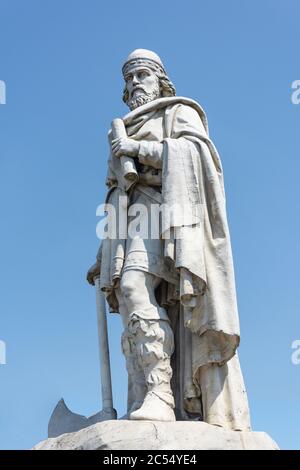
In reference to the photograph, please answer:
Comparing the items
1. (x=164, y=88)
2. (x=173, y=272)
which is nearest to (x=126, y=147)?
(x=164, y=88)

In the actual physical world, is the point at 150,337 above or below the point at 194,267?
below

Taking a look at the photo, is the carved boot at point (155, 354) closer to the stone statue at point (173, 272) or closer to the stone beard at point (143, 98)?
the stone statue at point (173, 272)

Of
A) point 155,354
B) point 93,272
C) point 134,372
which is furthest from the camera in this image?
point 93,272

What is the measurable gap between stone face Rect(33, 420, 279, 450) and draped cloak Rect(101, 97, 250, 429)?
0.40m

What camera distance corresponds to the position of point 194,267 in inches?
335

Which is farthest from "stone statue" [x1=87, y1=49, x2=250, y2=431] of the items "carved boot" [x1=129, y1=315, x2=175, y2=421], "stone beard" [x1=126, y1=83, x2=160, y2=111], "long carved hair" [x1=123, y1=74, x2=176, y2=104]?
"long carved hair" [x1=123, y1=74, x2=176, y2=104]

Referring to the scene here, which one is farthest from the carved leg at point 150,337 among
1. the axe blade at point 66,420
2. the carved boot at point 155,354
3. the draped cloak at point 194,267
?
the axe blade at point 66,420

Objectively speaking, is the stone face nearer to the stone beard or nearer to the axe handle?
the axe handle

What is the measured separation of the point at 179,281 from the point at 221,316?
602mm

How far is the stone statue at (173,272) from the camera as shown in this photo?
27.8 feet

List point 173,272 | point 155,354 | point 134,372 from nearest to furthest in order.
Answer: point 155,354, point 134,372, point 173,272

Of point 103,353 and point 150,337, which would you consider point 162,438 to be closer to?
point 150,337

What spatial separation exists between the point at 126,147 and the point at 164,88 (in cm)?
122

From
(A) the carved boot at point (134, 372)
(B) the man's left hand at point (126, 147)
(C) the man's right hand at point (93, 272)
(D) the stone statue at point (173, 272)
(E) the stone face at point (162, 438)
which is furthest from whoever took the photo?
(C) the man's right hand at point (93, 272)
